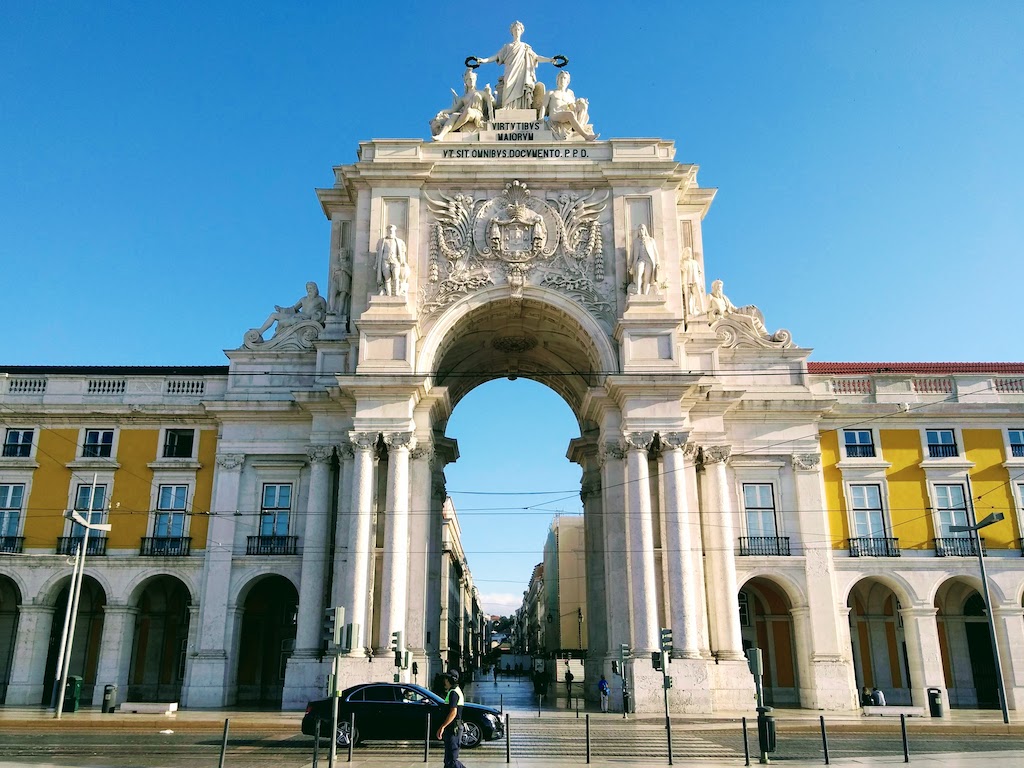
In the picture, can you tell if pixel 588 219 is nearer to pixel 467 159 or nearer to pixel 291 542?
pixel 467 159

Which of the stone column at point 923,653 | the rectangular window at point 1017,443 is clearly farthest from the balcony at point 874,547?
the rectangular window at point 1017,443

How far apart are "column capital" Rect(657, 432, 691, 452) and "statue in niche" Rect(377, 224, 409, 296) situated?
12151 millimetres

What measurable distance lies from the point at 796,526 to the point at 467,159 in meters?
21.3

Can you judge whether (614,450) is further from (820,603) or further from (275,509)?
(275,509)

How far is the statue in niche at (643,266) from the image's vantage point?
1448 inches

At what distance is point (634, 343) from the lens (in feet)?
118

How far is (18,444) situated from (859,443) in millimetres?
37231

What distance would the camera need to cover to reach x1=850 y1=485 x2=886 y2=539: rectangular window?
37594 millimetres

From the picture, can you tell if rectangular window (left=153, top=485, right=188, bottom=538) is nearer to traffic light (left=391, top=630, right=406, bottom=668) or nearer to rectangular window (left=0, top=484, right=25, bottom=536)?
rectangular window (left=0, top=484, right=25, bottom=536)

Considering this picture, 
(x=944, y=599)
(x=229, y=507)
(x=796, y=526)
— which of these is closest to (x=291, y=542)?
(x=229, y=507)

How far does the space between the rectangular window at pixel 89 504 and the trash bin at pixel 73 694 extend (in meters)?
6.72

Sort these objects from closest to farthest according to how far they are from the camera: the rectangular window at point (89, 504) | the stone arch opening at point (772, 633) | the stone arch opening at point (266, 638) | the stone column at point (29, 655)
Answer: the stone column at point (29, 655) < the rectangular window at point (89, 504) < the stone arch opening at point (772, 633) < the stone arch opening at point (266, 638)

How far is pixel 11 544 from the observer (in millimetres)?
37562

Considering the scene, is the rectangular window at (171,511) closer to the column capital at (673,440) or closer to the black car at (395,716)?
the black car at (395,716)
